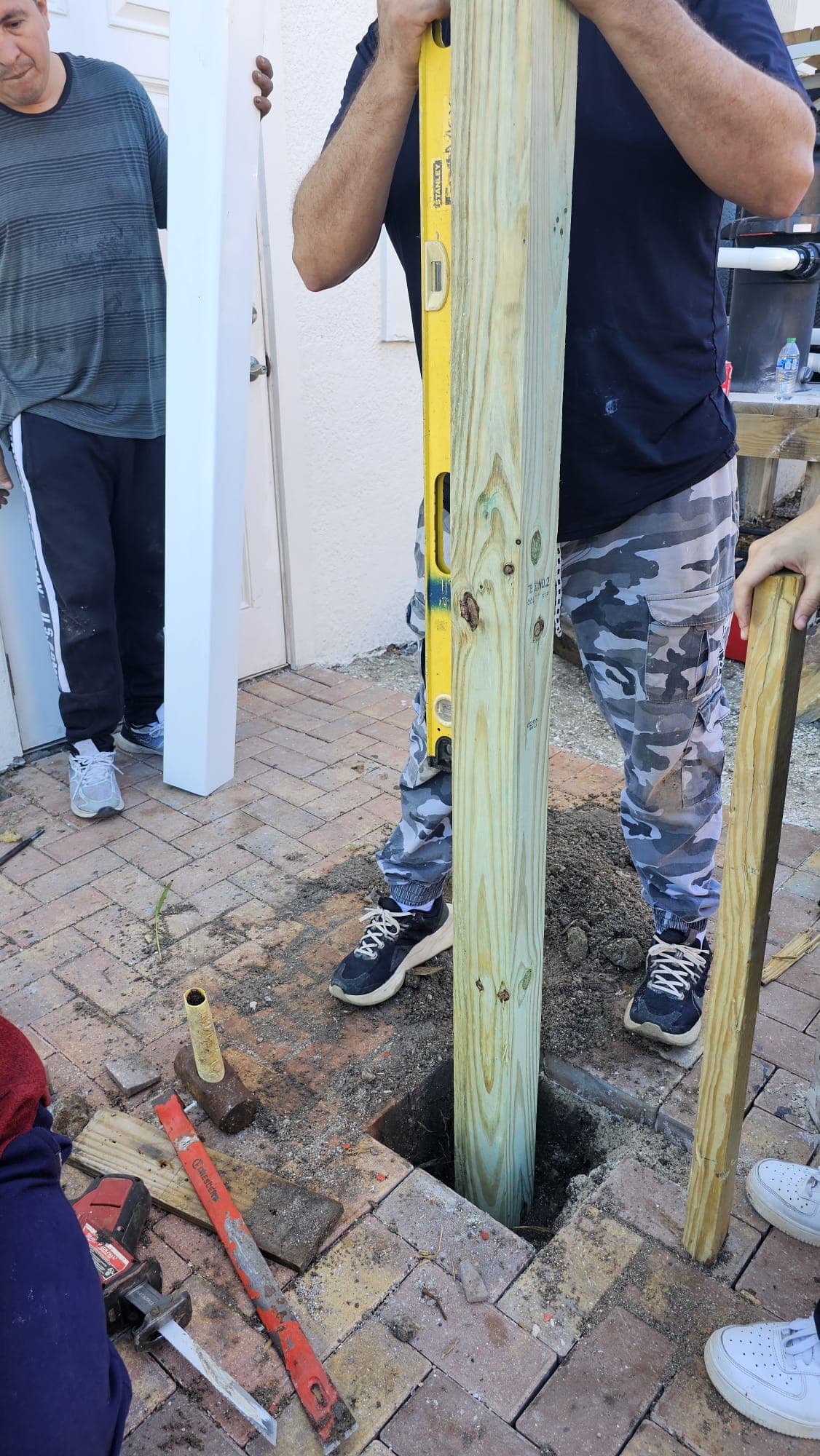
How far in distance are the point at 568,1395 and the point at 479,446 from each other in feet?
4.82

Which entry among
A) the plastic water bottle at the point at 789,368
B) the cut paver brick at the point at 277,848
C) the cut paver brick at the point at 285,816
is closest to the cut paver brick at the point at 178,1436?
the cut paver brick at the point at 277,848

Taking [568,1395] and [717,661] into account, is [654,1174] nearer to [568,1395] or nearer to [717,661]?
[568,1395]

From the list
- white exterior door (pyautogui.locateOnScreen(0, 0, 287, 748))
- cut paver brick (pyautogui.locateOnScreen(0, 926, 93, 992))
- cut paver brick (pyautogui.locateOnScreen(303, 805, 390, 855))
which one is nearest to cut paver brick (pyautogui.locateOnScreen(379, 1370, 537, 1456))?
cut paver brick (pyautogui.locateOnScreen(0, 926, 93, 992))

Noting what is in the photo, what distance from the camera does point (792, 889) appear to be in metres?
2.76

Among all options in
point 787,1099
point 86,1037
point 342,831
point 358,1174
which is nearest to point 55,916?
point 86,1037

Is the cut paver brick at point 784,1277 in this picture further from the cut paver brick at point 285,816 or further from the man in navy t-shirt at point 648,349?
the cut paver brick at point 285,816

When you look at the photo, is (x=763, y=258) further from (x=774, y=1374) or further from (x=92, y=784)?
(x=774, y=1374)

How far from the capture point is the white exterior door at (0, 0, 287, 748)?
3.23 m

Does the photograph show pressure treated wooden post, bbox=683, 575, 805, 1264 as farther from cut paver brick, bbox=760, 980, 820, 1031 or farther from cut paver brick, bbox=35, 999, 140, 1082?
cut paver brick, bbox=35, 999, 140, 1082

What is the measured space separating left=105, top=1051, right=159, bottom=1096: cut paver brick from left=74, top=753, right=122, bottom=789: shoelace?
4.17 ft

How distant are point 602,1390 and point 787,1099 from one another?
773 mm

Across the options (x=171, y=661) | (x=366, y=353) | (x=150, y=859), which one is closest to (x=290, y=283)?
(x=366, y=353)

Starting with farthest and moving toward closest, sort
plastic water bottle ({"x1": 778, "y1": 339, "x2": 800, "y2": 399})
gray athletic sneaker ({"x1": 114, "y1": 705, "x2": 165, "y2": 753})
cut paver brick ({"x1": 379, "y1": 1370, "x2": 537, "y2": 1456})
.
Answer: plastic water bottle ({"x1": 778, "y1": 339, "x2": 800, "y2": 399}), gray athletic sneaker ({"x1": 114, "y1": 705, "x2": 165, "y2": 753}), cut paver brick ({"x1": 379, "y1": 1370, "x2": 537, "y2": 1456})

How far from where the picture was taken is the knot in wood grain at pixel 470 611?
1.47 meters
